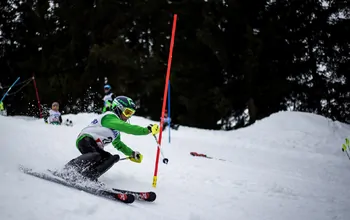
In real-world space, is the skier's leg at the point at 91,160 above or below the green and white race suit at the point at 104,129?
below

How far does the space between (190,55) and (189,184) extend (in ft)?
47.6

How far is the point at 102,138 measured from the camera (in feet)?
16.0

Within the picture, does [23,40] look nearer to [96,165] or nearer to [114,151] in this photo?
[114,151]

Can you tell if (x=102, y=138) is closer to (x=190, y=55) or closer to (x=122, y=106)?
(x=122, y=106)

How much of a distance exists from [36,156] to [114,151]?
7.38ft

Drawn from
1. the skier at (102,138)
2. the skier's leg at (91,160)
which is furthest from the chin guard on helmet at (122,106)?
the skier's leg at (91,160)

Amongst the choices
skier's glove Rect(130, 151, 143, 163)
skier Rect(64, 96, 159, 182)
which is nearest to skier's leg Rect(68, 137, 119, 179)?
skier Rect(64, 96, 159, 182)

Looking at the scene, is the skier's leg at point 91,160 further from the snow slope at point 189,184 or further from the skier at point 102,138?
the snow slope at point 189,184

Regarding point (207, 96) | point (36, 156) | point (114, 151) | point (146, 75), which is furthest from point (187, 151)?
point (146, 75)

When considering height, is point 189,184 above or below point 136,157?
below

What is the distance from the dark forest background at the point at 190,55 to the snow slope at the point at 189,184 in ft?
22.6

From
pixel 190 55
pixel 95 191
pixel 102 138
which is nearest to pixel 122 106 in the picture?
pixel 102 138

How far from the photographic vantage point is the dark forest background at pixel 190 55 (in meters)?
16.7

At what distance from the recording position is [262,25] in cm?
1770
